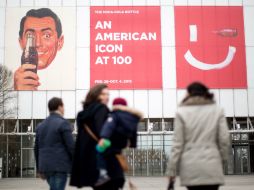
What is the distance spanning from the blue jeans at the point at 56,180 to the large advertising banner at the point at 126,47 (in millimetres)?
29752

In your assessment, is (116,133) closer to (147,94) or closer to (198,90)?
(198,90)

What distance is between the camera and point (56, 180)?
7.01 meters

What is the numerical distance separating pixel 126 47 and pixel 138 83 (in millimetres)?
2709

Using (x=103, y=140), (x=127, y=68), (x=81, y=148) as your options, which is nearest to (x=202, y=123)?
(x=103, y=140)

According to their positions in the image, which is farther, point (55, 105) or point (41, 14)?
point (41, 14)

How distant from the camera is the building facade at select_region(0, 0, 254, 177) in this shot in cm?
3691

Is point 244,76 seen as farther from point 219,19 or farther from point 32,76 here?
point 32,76

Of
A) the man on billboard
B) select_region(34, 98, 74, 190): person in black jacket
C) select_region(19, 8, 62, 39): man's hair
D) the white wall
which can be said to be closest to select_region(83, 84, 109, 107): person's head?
select_region(34, 98, 74, 190): person in black jacket

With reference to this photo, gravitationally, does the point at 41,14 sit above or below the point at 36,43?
above

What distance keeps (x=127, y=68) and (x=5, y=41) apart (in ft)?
29.3

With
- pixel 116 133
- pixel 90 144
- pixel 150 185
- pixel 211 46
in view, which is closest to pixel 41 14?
pixel 211 46

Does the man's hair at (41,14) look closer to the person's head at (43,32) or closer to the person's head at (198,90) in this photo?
the person's head at (43,32)

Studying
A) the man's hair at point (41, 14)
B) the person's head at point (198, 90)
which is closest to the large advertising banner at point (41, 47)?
the man's hair at point (41, 14)

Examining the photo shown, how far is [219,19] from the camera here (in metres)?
37.8
